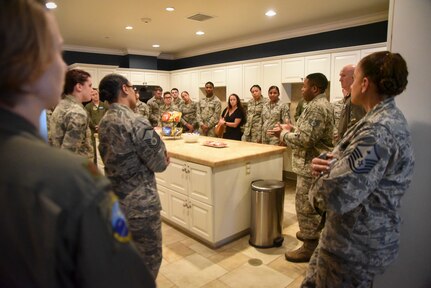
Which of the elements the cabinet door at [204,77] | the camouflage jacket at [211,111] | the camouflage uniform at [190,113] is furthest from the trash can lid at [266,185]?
the cabinet door at [204,77]

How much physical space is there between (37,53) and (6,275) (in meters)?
0.38

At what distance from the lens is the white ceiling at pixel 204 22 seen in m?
4.04

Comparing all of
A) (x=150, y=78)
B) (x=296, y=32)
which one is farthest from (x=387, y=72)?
(x=150, y=78)

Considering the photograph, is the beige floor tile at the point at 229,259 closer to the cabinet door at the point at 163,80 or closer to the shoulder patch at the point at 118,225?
the shoulder patch at the point at 118,225

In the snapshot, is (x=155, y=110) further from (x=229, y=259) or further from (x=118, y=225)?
(x=118, y=225)

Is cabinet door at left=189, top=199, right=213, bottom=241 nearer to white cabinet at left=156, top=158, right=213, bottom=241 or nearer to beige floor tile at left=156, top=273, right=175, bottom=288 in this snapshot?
white cabinet at left=156, top=158, right=213, bottom=241

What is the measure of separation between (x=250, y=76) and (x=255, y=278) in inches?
175

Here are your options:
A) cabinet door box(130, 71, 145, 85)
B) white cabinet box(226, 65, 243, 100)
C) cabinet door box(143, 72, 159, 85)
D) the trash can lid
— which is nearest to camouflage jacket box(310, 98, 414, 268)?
the trash can lid

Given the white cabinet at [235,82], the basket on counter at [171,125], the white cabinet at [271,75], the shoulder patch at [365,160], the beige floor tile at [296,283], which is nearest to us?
the shoulder patch at [365,160]

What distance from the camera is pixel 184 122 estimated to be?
6.33 m

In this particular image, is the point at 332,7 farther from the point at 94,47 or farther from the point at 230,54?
the point at 94,47

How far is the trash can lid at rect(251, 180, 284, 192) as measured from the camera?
2.76 metres

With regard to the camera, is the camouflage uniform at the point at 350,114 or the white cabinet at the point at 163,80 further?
the white cabinet at the point at 163,80

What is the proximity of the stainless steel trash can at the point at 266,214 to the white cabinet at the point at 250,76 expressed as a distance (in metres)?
3.48
